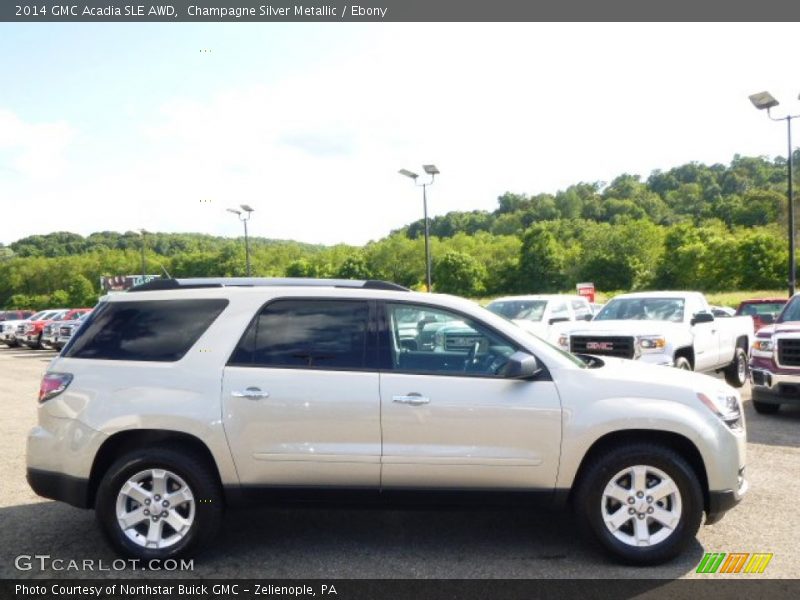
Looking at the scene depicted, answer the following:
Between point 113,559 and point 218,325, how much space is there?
1657 mm

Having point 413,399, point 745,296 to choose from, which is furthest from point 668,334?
point 745,296

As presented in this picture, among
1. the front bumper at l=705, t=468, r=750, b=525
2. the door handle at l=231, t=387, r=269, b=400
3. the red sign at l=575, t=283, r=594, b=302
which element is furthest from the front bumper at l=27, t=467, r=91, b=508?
the red sign at l=575, t=283, r=594, b=302

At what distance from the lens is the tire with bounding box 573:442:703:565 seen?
439 cm

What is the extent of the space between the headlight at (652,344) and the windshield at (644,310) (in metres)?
1.54

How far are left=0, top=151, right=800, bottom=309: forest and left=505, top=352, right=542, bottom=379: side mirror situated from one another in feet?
195

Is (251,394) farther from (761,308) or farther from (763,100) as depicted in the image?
(763,100)

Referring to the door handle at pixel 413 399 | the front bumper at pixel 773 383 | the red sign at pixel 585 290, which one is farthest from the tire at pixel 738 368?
the red sign at pixel 585 290

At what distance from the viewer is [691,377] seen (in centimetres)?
473

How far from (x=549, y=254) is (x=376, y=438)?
3617 inches

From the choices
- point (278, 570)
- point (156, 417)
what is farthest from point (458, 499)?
point (156, 417)

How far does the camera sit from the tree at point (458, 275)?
3541 inches

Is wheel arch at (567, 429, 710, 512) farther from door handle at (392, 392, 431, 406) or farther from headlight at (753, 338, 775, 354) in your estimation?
headlight at (753, 338, 775, 354)

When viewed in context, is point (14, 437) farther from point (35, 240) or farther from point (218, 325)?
point (35, 240)

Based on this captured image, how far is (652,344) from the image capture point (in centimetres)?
1033
